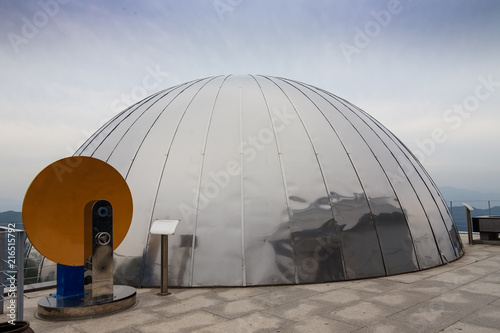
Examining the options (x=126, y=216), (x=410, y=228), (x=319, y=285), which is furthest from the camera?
(x=410, y=228)

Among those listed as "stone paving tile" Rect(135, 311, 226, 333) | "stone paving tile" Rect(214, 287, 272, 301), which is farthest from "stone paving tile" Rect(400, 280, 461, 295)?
"stone paving tile" Rect(135, 311, 226, 333)

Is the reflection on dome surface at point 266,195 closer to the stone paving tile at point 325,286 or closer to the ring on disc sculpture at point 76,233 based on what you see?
the stone paving tile at point 325,286

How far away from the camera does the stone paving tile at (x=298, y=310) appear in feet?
22.6

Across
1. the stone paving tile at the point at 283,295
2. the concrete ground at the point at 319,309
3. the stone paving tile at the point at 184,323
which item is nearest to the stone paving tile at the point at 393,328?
the concrete ground at the point at 319,309

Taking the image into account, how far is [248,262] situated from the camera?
9.12 metres

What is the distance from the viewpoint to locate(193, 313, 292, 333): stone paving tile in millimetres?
6236

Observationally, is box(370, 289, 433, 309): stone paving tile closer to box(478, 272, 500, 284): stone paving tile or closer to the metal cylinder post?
box(478, 272, 500, 284): stone paving tile

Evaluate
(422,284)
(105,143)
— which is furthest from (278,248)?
(105,143)

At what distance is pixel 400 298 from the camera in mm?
7934

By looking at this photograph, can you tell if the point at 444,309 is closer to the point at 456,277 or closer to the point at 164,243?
the point at 456,277

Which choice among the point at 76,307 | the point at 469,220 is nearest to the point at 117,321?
the point at 76,307

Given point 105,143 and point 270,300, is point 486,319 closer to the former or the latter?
point 270,300

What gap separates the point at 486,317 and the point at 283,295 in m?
4.16

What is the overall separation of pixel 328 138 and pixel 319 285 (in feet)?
16.2
